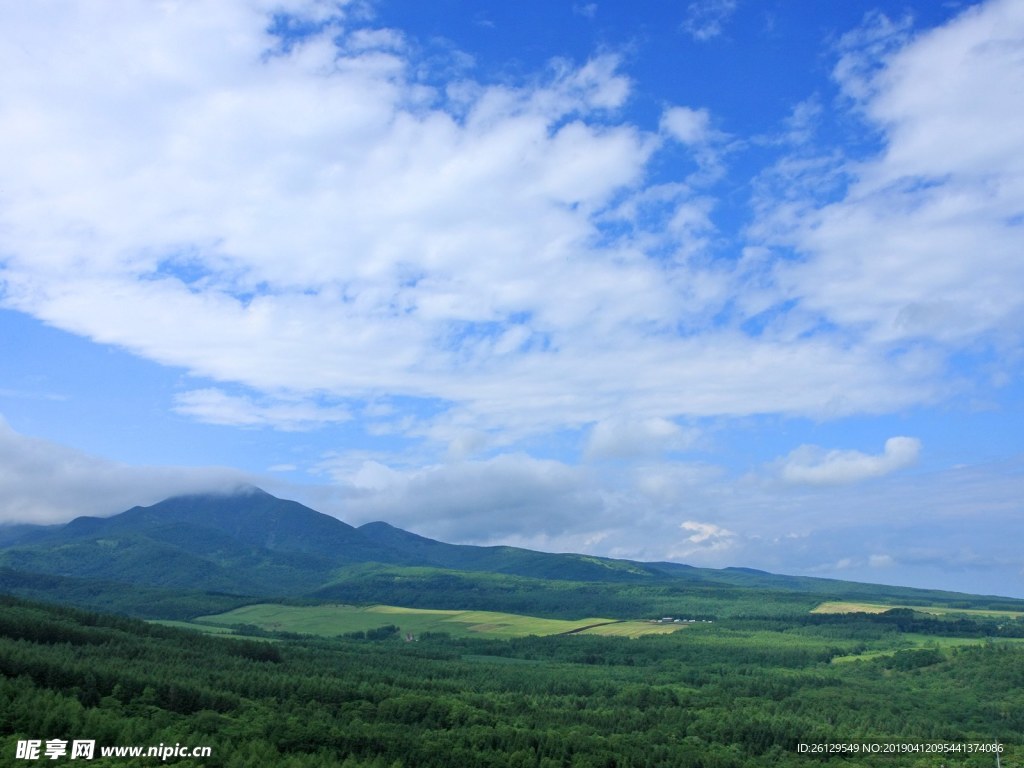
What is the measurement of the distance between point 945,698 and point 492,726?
385 feet

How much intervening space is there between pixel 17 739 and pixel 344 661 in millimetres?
117632

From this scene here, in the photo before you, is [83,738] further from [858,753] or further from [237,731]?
[858,753]

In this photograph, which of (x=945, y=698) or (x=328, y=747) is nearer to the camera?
(x=328, y=747)

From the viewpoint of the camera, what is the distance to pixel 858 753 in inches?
4643

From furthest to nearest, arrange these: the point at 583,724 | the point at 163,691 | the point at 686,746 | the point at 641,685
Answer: the point at 641,685, the point at 583,724, the point at 686,746, the point at 163,691

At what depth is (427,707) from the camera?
416ft

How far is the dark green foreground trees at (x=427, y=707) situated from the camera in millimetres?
91062

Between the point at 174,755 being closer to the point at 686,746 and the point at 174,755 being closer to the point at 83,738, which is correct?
the point at 83,738

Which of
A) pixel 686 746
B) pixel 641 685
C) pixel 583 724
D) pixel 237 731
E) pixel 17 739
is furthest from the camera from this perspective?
pixel 641 685

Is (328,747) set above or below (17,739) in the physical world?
below

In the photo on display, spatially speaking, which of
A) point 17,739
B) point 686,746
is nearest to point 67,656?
point 17,739

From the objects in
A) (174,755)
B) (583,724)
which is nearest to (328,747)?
(174,755)

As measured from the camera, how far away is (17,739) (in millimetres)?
69062

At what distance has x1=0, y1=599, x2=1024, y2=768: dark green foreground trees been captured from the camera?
9106 centimetres
